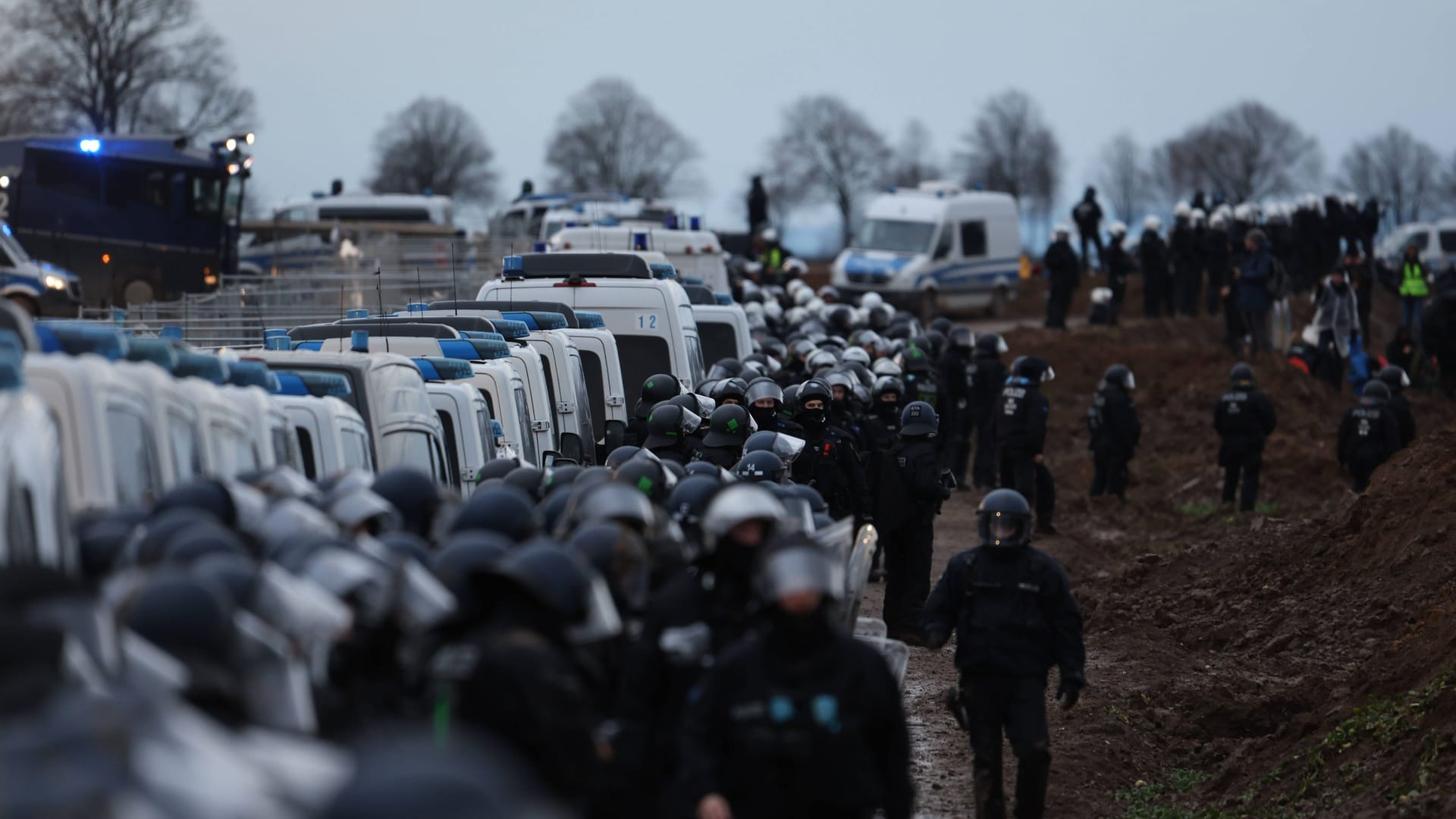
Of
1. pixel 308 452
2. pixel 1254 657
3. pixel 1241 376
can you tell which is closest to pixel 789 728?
pixel 308 452

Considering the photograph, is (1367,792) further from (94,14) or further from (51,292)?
(94,14)

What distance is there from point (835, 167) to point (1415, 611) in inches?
3313

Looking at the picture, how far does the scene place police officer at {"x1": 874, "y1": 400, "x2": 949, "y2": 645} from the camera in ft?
49.8

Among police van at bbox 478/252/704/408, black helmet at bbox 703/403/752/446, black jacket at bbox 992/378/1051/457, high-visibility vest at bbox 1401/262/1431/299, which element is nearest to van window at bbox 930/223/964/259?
high-visibility vest at bbox 1401/262/1431/299

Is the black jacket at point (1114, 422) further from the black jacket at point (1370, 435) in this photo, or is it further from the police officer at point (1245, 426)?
the black jacket at point (1370, 435)

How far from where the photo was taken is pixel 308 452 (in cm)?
1014

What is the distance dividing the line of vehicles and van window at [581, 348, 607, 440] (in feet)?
0.06

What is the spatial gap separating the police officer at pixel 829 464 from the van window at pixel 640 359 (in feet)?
8.79

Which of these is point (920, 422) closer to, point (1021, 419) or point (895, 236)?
point (1021, 419)

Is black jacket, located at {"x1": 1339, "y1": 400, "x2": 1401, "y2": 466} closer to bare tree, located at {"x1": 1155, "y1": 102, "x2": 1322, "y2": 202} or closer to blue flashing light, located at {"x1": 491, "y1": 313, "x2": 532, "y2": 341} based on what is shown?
blue flashing light, located at {"x1": 491, "y1": 313, "x2": 532, "y2": 341}

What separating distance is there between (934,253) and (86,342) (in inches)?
1320

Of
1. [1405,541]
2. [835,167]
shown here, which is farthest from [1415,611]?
[835,167]

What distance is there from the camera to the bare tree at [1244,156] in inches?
4092

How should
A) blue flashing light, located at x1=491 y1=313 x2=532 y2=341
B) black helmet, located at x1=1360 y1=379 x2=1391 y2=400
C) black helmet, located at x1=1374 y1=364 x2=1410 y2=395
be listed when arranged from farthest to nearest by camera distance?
black helmet, located at x1=1374 y1=364 x2=1410 y2=395
black helmet, located at x1=1360 y1=379 x2=1391 y2=400
blue flashing light, located at x1=491 y1=313 x2=532 y2=341
